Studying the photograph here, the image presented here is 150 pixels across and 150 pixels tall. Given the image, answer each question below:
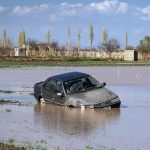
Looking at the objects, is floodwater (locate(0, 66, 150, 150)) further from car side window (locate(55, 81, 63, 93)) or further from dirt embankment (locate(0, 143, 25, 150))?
dirt embankment (locate(0, 143, 25, 150))

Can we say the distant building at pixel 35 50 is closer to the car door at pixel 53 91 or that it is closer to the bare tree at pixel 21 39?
the bare tree at pixel 21 39

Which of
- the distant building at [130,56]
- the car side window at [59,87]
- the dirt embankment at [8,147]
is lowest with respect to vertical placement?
the distant building at [130,56]

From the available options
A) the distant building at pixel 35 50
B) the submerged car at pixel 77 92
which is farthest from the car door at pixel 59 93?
the distant building at pixel 35 50

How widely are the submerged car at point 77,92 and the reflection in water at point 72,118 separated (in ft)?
1.09

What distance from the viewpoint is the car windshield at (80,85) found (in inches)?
886

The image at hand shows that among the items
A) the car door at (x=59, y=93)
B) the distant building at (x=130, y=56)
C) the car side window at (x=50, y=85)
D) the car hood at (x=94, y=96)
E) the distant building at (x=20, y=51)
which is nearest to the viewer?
the car hood at (x=94, y=96)

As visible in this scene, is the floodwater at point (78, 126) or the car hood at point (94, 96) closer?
the floodwater at point (78, 126)

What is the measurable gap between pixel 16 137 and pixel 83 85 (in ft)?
28.1

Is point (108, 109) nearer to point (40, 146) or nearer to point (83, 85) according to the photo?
point (83, 85)

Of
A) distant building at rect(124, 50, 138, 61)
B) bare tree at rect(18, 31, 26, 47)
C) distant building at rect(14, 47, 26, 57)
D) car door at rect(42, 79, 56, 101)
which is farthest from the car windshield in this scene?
bare tree at rect(18, 31, 26, 47)

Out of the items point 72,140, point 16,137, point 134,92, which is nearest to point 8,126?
point 16,137

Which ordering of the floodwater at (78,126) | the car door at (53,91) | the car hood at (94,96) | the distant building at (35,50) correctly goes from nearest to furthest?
the floodwater at (78,126) < the car hood at (94,96) < the car door at (53,91) < the distant building at (35,50)

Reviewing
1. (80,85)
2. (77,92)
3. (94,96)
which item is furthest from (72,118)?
(80,85)

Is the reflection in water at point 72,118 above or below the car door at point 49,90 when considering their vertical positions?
below
